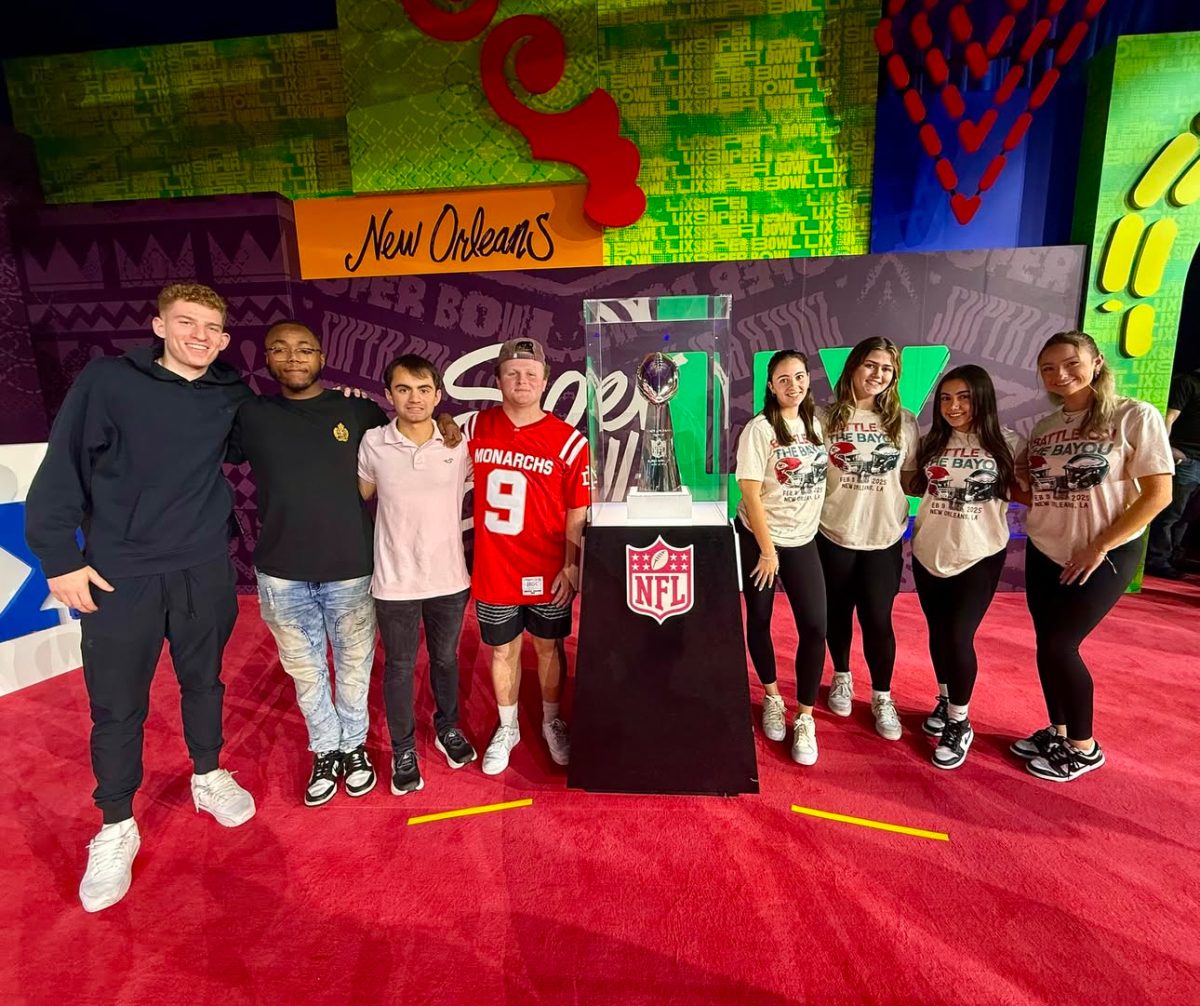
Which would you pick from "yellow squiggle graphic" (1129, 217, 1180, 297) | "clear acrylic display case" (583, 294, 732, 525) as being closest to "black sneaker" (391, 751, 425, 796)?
"clear acrylic display case" (583, 294, 732, 525)

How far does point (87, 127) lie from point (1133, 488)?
5.91m

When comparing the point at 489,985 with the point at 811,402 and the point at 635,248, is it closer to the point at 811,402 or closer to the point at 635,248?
the point at 811,402

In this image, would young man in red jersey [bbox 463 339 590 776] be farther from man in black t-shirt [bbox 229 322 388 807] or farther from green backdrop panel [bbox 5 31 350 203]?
green backdrop panel [bbox 5 31 350 203]

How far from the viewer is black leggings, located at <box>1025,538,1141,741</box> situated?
6.08 ft

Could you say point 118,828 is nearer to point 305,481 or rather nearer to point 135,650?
point 135,650

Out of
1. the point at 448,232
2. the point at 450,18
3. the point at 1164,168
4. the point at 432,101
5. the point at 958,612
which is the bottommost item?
the point at 958,612

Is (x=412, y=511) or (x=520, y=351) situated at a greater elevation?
(x=520, y=351)

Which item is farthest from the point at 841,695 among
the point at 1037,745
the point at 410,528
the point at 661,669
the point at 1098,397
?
the point at 410,528

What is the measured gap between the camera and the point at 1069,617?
1914 mm

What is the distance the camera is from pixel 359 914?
1539 millimetres

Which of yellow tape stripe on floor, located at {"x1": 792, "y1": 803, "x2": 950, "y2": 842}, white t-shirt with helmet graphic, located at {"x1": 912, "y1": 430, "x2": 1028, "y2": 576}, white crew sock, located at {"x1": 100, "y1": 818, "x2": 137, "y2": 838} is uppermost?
white t-shirt with helmet graphic, located at {"x1": 912, "y1": 430, "x2": 1028, "y2": 576}

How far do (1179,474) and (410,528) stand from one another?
479 centimetres

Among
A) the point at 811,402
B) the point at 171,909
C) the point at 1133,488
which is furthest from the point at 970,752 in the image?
the point at 171,909

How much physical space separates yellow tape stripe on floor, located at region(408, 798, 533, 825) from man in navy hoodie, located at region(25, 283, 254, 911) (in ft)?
2.53
